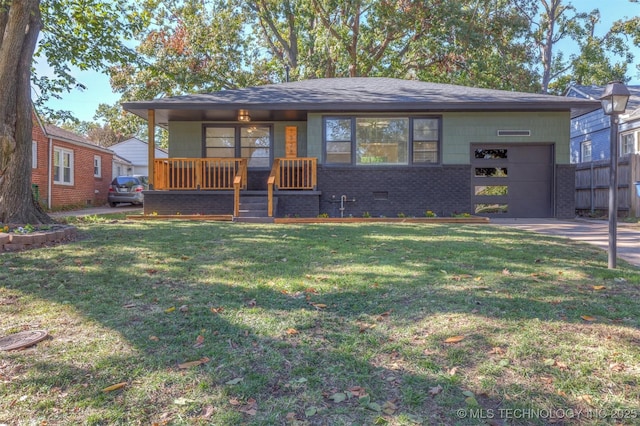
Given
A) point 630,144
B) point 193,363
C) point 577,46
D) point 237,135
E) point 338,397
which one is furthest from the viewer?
point 577,46

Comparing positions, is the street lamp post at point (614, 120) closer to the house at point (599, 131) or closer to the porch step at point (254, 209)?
the porch step at point (254, 209)

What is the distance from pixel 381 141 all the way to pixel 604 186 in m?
6.94

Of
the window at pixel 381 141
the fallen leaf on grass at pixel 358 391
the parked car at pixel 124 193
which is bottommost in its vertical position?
the fallen leaf on grass at pixel 358 391

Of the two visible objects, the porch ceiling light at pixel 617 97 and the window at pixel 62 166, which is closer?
the porch ceiling light at pixel 617 97

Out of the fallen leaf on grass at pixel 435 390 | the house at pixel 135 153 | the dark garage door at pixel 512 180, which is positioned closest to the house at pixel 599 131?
the dark garage door at pixel 512 180

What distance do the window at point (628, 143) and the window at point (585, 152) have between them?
81.4 inches

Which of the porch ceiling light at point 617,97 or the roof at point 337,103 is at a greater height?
the roof at point 337,103

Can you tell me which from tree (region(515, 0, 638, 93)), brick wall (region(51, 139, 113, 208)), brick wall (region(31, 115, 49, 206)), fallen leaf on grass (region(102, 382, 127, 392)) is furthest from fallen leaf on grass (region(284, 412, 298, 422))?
tree (region(515, 0, 638, 93))

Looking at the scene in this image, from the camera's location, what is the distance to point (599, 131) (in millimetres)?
15914

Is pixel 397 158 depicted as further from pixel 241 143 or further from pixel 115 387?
pixel 115 387

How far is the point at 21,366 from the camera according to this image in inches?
92.3

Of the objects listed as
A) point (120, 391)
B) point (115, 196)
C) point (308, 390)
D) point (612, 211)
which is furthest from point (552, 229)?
point (115, 196)

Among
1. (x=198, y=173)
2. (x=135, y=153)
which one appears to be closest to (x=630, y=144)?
(x=198, y=173)

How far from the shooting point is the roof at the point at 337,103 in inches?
403
